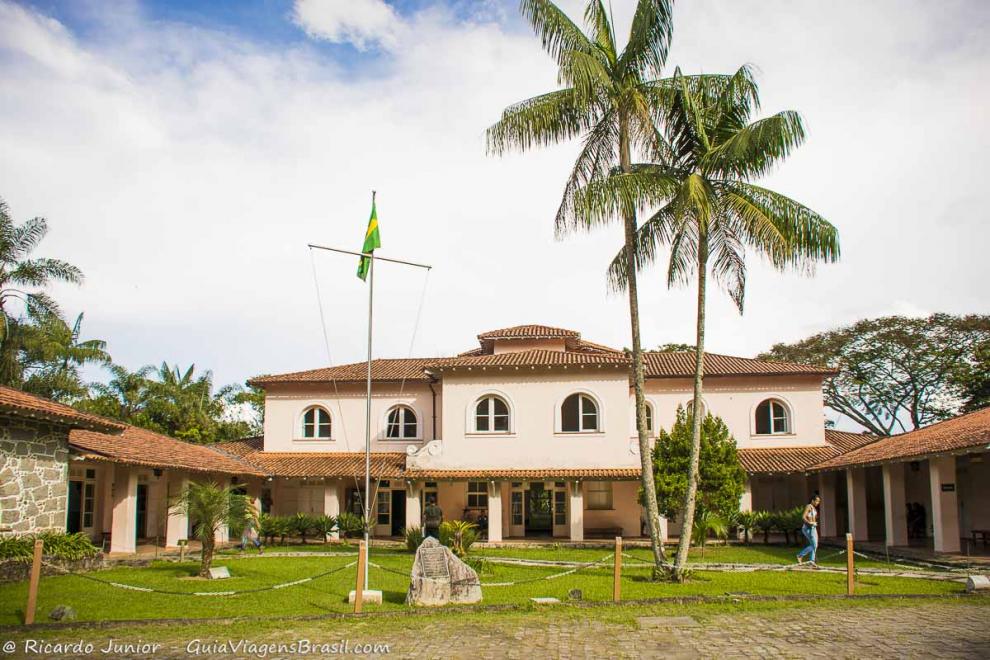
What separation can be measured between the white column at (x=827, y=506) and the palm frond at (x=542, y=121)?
15479 mm

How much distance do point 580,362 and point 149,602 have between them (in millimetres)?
15264

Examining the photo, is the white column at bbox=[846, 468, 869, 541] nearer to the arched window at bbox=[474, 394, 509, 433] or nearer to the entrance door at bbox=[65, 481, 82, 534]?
the arched window at bbox=[474, 394, 509, 433]

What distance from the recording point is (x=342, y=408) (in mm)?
29344

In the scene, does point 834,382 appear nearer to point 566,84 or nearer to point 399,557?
point 399,557

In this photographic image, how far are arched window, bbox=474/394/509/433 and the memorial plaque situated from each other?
13.2 metres

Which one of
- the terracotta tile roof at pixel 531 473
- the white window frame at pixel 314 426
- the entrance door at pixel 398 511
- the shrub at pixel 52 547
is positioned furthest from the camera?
the white window frame at pixel 314 426

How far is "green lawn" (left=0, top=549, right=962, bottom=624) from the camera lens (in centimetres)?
1207

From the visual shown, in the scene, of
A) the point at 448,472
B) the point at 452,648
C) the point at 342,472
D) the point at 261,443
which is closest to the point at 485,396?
the point at 448,472

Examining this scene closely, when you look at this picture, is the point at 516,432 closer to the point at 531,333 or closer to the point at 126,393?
the point at 531,333

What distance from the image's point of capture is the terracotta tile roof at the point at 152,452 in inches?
717

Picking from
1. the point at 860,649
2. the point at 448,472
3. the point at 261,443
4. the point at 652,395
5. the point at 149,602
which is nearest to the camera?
the point at 860,649

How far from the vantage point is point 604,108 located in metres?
16.2

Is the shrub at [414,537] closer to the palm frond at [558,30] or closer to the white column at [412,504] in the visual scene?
the white column at [412,504]

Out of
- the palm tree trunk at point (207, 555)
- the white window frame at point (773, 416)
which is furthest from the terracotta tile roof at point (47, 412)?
the white window frame at point (773, 416)
